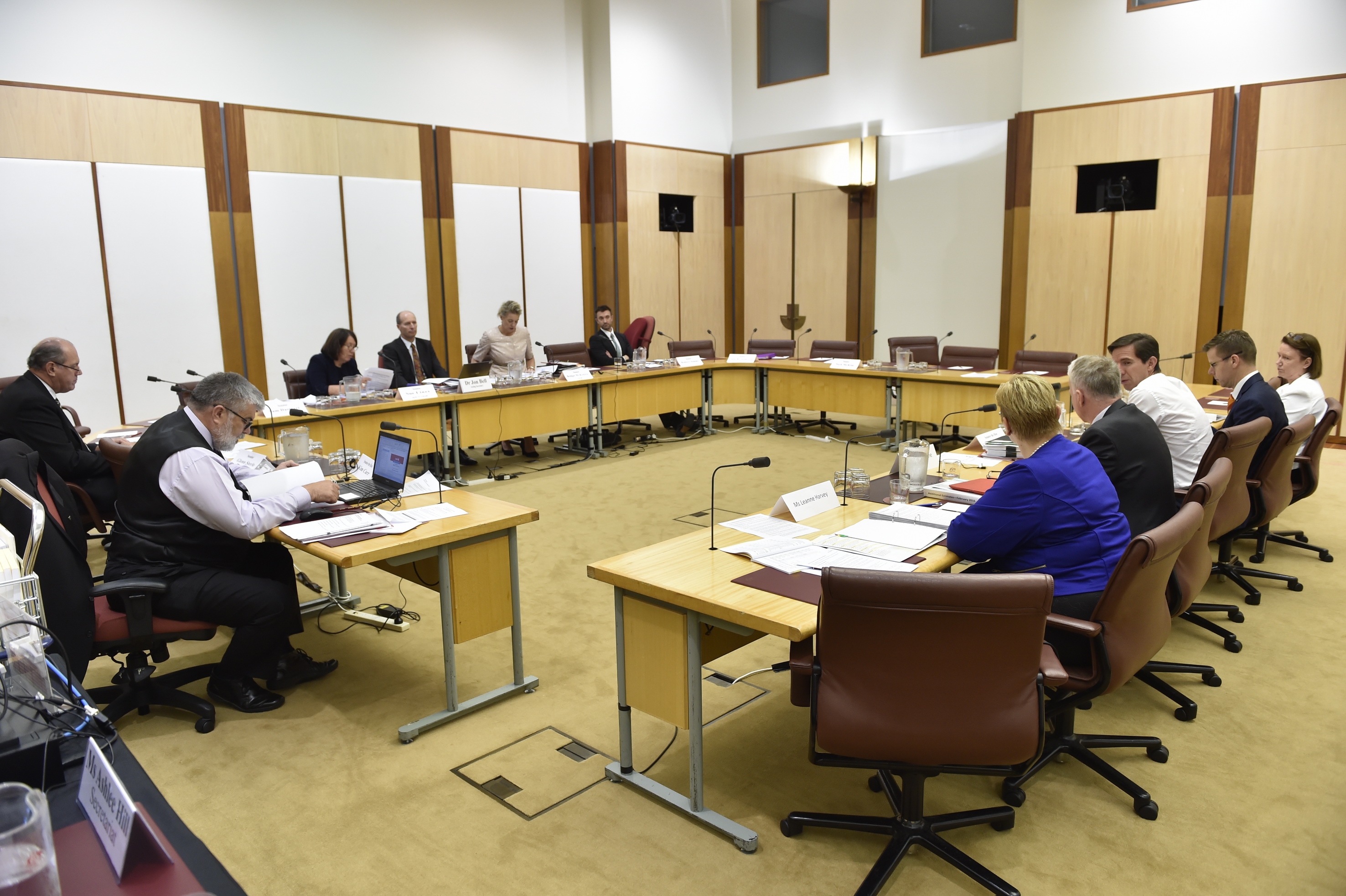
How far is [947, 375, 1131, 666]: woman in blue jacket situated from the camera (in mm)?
2387

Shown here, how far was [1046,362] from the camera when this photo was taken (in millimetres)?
7410

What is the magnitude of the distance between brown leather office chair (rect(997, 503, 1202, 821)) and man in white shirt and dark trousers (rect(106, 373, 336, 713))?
245cm

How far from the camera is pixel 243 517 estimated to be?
3.02 metres

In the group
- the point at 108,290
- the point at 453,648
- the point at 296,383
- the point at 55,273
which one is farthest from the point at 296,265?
the point at 453,648

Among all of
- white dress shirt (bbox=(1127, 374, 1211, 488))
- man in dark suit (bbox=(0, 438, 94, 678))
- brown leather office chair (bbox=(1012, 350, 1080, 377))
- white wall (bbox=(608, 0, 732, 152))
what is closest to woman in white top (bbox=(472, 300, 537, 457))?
white wall (bbox=(608, 0, 732, 152))

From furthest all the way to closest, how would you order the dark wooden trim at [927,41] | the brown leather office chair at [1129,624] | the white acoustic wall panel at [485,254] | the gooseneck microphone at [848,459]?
the dark wooden trim at [927,41], the white acoustic wall panel at [485,254], the gooseneck microphone at [848,459], the brown leather office chair at [1129,624]

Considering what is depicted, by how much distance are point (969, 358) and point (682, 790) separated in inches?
235

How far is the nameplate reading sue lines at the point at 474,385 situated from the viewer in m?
6.70

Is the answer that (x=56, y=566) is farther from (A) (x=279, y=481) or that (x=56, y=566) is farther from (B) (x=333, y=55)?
(B) (x=333, y=55)

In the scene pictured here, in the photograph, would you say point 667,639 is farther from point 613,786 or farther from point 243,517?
point 243,517

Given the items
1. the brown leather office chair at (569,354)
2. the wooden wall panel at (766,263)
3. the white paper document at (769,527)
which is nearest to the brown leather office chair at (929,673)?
the white paper document at (769,527)

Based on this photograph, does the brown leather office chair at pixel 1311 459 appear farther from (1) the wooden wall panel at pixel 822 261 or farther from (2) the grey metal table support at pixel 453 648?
(1) the wooden wall panel at pixel 822 261

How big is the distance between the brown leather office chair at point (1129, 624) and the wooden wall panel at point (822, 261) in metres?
8.38

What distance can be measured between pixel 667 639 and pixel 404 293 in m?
7.12
